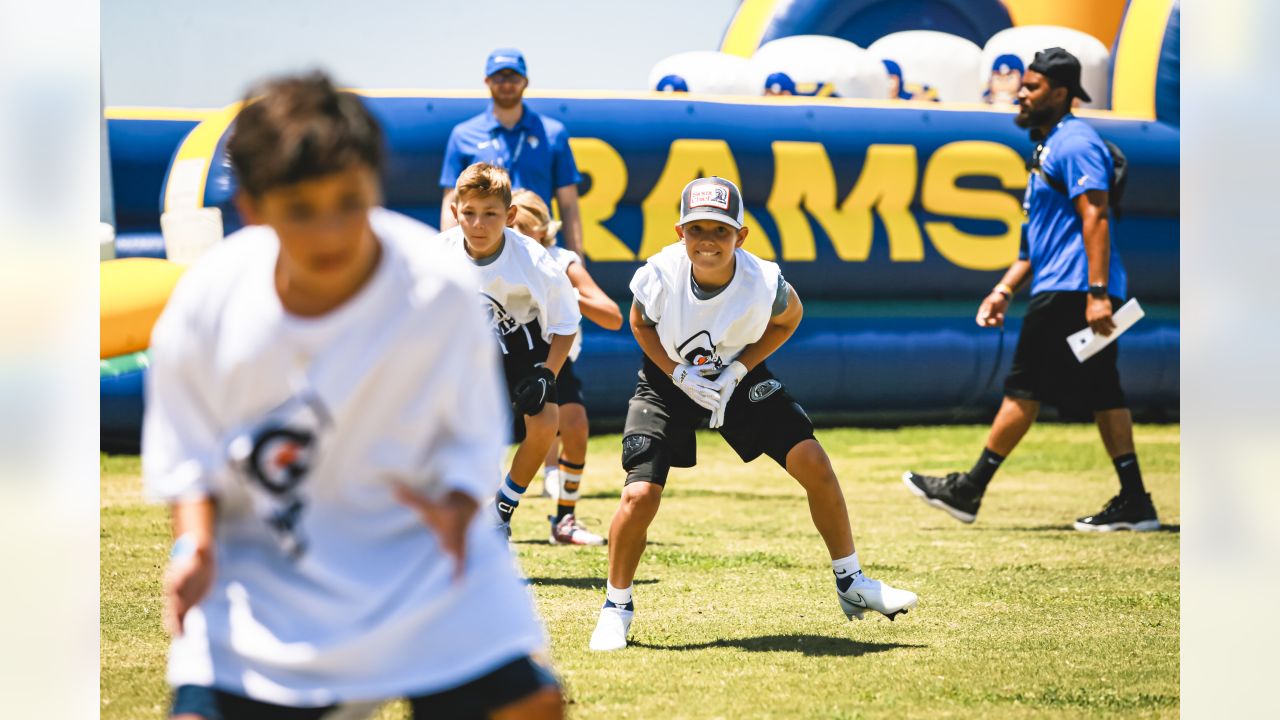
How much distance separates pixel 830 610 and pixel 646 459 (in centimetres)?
90

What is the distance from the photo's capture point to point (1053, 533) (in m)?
6.19

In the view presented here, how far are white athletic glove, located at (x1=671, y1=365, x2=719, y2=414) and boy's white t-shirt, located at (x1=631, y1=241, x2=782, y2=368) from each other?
0.10 ft

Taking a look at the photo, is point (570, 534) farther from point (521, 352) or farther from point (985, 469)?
point (985, 469)

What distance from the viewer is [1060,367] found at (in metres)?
6.22

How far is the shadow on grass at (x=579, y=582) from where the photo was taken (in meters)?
4.92

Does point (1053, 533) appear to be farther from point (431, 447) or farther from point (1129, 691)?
point (431, 447)

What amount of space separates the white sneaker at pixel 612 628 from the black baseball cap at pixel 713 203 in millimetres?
1124

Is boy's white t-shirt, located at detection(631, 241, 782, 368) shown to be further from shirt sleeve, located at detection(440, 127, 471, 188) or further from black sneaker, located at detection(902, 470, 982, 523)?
shirt sleeve, located at detection(440, 127, 471, 188)

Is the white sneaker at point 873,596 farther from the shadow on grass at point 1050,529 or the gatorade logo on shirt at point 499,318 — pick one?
the shadow on grass at point 1050,529

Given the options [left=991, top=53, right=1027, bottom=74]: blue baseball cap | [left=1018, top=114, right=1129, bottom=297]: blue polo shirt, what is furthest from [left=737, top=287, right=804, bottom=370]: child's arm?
[left=991, top=53, right=1027, bottom=74]: blue baseball cap

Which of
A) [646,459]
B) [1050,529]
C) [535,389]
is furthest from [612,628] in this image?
[1050,529]

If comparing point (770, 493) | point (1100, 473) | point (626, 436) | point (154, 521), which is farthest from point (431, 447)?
point (1100, 473)

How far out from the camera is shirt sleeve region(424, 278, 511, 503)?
1987mm
